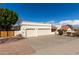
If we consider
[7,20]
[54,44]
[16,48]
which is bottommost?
[16,48]

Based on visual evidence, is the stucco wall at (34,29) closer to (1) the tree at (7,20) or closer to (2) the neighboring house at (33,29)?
(2) the neighboring house at (33,29)

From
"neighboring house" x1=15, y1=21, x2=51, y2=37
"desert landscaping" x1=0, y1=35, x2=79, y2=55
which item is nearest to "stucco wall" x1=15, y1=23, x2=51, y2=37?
"neighboring house" x1=15, y1=21, x2=51, y2=37

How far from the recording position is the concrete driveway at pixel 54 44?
1134 cm

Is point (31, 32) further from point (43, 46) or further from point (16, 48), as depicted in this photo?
point (16, 48)

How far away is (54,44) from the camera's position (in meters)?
11.5

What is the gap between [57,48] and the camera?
11.4 metres

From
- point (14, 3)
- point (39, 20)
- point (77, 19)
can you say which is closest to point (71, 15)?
point (77, 19)

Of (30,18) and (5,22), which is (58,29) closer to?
(30,18)

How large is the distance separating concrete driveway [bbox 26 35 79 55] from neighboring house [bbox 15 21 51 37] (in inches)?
7.9

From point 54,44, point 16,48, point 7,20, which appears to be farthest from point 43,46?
point 7,20

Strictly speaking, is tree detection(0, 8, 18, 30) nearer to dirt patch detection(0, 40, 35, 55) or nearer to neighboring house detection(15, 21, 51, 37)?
neighboring house detection(15, 21, 51, 37)

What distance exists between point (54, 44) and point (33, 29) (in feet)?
2.87
